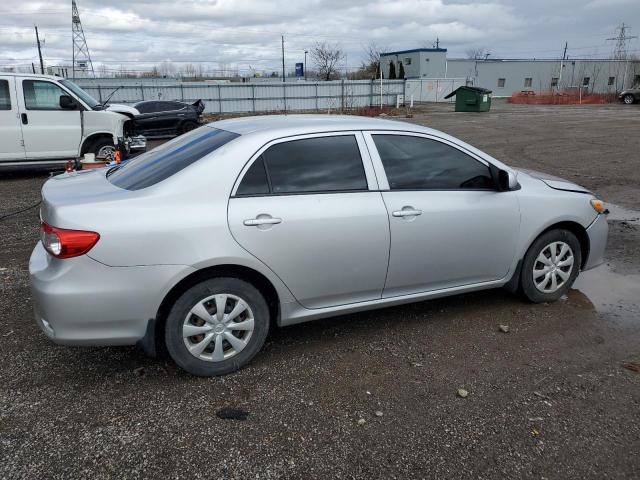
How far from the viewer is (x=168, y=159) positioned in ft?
12.2

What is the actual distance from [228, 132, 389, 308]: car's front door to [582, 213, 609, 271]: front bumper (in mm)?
2081

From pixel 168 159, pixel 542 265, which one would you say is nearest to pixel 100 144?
pixel 168 159

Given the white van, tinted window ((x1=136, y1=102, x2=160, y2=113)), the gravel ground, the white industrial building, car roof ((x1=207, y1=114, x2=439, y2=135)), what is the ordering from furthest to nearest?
the white industrial building, tinted window ((x1=136, y1=102, x2=160, y2=113)), the white van, car roof ((x1=207, y1=114, x2=439, y2=135)), the gravel ground

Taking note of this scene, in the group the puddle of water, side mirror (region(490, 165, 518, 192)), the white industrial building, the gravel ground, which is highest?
the white industrial building

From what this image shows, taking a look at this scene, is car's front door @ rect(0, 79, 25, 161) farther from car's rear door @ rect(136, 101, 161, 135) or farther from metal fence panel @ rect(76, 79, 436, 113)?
metal fence panel @ rect(76, 79, 436, 113)

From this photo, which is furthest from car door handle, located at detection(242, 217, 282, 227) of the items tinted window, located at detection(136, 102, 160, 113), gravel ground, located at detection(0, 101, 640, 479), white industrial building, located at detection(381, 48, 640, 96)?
white industrial building, located at detection(381, 48, 640, 96)

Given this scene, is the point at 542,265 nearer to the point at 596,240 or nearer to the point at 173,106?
the point at 596,240

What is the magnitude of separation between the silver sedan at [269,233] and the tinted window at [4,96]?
7.03 metres

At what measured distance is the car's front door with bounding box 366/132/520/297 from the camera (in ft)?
12.3

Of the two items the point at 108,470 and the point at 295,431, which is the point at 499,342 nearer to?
the point at 295,431

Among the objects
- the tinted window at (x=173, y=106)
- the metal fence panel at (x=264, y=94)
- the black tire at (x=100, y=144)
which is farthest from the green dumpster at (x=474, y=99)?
the black tire at (x=100, y=144)

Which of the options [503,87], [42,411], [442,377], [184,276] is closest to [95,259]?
[184,276]

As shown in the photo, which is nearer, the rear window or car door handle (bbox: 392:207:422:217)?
the rear window

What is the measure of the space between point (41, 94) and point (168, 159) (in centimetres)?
792
